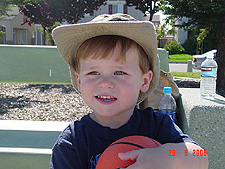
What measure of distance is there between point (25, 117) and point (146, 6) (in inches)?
478

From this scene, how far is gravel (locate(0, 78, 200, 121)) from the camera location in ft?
Answer: 17.1

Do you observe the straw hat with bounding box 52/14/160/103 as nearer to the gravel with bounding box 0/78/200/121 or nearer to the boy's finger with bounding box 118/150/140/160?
the boy's finger with bounding box 118/150/140/160

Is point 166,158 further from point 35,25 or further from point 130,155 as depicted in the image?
point 35,25

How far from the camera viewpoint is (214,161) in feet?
8.15

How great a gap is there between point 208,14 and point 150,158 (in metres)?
8.84

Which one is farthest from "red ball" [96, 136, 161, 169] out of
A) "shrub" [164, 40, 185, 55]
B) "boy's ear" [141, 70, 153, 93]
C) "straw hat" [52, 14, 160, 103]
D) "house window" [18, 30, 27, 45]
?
"house window" [18, 30, 27, 45]

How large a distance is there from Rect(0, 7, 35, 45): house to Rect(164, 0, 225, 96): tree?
23.0 m

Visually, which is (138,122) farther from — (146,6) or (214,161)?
(146,6)

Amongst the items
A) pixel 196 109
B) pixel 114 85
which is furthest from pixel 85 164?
pixel 196 109

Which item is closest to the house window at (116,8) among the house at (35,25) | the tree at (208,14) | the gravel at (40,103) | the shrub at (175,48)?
the house at (35,25)

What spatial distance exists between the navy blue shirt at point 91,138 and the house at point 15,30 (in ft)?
95.5

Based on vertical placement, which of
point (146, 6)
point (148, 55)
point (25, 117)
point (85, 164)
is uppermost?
point (146, 6)

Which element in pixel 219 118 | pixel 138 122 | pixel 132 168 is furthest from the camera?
pixel 219 118

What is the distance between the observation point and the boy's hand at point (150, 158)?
141 centimetres
